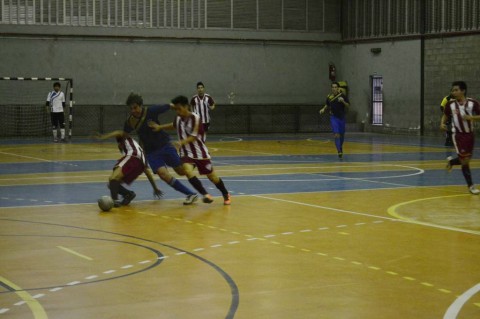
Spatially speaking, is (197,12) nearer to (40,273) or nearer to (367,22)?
(367,22)

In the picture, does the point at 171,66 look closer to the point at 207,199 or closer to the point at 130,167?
the point at 130,167

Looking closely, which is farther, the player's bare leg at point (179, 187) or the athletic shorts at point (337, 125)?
the athletic shorts at point (337, 125)

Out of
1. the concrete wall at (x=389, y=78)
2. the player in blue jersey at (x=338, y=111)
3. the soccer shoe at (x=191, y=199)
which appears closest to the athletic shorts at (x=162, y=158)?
the soccer shoe at (x=191, y=199)

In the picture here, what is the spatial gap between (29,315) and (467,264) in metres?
5.03

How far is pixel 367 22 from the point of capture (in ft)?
144

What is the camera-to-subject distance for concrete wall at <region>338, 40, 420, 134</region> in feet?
134

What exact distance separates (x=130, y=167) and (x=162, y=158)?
71cm

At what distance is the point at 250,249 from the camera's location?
1137 cm

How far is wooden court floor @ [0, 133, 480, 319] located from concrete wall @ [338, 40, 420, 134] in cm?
1979

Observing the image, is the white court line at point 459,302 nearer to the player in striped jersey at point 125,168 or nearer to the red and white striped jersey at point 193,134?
the red and white striped jersey at point 193,134

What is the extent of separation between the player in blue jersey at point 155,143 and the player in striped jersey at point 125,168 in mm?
196

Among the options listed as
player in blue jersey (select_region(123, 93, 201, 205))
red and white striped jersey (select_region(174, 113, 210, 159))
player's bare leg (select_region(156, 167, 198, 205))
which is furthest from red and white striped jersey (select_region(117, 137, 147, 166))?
red and white striped jersey (select_region(174, 113, 210, 159))

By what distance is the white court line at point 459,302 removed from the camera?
7.99 meters

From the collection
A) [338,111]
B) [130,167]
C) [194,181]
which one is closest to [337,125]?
[338,111]
